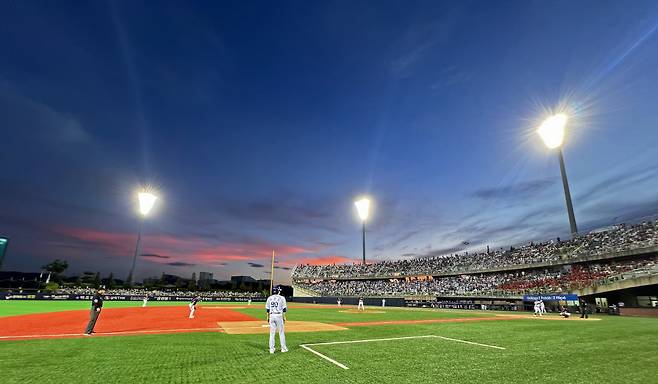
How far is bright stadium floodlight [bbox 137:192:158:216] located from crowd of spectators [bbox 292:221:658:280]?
5395 cm

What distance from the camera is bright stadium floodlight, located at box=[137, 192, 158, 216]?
24.1 metres

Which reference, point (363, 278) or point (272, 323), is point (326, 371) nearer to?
point (272, 323)

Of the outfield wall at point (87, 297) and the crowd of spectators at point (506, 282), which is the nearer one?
the crowd of spectators at point (506, 282)

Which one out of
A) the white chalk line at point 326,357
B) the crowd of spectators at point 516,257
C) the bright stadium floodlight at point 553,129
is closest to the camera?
the white chalk line at point 326,357

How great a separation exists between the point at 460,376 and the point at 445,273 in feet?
203

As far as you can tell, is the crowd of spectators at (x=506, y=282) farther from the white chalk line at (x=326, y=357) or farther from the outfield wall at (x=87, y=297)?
the white chalk line at (x=326, y=357)

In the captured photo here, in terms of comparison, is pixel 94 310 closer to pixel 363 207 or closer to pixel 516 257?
pixel 363 207

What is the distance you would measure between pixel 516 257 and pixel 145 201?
58.1 metres

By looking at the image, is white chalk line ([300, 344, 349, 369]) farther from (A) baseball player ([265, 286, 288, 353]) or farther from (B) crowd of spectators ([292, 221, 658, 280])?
(B) crowd of spectators ([292, 221, 658, 280])

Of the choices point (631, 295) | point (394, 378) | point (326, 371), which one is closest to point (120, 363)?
point (326, 371)

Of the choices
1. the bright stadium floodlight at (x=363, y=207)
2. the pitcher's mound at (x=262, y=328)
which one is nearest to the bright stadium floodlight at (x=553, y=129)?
the bright stadium floodlight at (x=363, y=207)

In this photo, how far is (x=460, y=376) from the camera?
6.44m

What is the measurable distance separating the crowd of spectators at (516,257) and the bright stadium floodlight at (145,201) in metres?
54.0

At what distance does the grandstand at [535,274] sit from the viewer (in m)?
35.1
